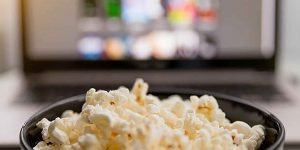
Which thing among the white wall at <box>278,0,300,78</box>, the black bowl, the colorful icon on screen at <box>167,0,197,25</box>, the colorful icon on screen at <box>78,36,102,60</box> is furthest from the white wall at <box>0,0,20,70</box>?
the black bowl

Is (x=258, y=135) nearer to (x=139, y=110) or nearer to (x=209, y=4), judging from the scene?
(x=139, y=110)

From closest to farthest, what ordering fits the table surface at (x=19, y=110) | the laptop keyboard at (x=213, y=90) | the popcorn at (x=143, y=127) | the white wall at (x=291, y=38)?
1. the popcorn at (x=143, y=127)
2. the table surface at (x=19, y=110)
3. the laptop keyboard at (x=213, y=90)
4. the white wall at (x=291, y=38)

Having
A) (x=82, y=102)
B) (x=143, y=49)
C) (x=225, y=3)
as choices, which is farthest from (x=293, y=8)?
(x=82, y=102)

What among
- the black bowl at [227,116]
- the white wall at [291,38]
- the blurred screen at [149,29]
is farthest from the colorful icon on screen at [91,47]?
the black bowl at [227,116]

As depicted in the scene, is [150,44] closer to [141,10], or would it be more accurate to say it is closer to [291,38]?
[141,10]

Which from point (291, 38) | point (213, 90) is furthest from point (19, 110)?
point (291, 38)

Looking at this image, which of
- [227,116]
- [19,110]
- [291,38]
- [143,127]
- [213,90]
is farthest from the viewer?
[291,38]

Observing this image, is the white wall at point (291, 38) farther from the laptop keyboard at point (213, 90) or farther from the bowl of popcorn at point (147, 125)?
the bowl of popcorn at point (147, 125)

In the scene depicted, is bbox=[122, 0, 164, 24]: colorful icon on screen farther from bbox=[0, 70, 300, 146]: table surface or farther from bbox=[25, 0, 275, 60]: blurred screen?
bbox=[0, 70, 300, 146]: table surface
